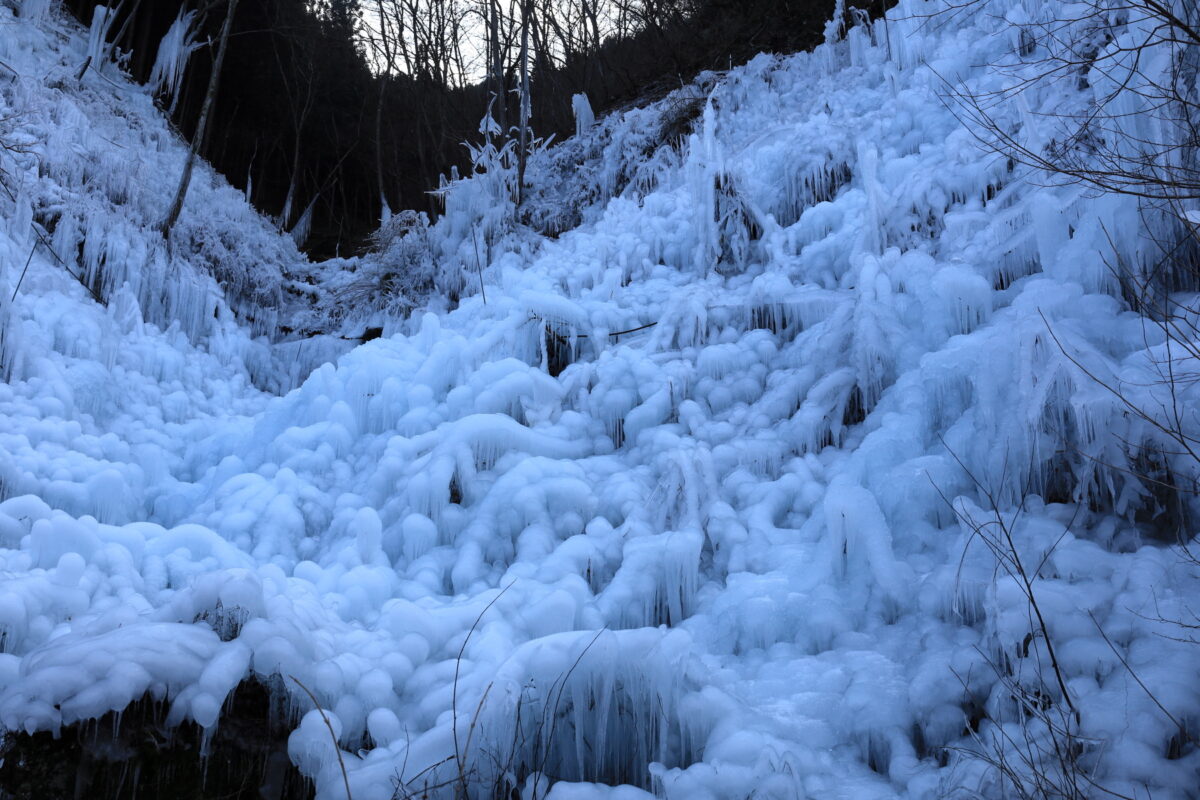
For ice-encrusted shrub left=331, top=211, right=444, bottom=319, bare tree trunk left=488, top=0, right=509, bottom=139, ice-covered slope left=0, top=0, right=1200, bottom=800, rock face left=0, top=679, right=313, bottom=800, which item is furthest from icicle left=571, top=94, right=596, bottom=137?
rock face left=0, top=679, right=313, bottom=800

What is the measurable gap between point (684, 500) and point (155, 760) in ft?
9.44

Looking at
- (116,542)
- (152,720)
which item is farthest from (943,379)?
(116,542)

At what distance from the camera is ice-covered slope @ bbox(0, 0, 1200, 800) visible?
8.93ft

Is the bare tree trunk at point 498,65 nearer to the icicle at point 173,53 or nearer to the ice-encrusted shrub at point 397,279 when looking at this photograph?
the ice-encrusted shrub at point 397,279

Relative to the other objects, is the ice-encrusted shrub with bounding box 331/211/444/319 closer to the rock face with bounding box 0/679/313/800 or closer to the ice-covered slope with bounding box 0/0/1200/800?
the ice-covered slope with bounding box 0/0/1200/800

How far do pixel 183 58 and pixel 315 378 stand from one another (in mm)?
9646

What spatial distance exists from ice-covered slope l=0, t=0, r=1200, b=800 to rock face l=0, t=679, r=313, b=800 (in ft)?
0.29

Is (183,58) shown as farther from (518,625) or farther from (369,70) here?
(518,625)

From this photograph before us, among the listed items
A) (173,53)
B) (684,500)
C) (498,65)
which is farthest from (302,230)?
(684,500)

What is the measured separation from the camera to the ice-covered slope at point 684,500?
272cm

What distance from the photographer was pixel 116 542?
4.30m

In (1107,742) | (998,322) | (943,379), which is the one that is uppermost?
(998,322)

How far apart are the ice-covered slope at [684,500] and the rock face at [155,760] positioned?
0.29 feet

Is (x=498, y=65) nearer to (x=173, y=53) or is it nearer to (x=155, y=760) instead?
(x=173, y=53)
